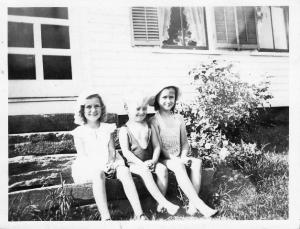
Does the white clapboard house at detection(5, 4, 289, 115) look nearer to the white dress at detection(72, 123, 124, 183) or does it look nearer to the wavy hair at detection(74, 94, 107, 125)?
the wavy hair at detection(74, 94, 107, 125)

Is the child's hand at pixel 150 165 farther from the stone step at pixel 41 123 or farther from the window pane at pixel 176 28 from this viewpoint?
the window pane at pixel 176 28

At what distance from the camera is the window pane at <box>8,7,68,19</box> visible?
2.14 meters

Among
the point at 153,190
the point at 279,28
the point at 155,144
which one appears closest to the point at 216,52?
the point at 279,28

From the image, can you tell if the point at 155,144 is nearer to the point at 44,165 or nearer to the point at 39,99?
the point at 44,165

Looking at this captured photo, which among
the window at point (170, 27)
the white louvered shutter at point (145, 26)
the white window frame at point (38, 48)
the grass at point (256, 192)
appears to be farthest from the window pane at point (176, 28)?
the grass at point (256, 192)

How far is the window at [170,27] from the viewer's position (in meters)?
2.42

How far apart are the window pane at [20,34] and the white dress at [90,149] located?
71 centimetres

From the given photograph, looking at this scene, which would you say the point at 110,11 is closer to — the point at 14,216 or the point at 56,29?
the point at 56,29

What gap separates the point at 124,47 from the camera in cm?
253

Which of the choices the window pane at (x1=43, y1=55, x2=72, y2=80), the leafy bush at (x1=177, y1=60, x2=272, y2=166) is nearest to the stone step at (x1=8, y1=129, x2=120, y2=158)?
the window pane at (x1=43, y1=55, x2=72, y2=80)

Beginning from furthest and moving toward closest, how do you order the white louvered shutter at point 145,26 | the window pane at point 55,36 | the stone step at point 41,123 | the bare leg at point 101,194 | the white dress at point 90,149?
the white louvered shutter at point 145,26, the window pane at point 55,36, the stone step at point 41,123, the white dress at point 90,149, the bare leg at point 101,194

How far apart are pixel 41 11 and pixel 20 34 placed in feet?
0.70

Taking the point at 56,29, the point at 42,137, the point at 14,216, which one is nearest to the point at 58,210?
the point at 14,216

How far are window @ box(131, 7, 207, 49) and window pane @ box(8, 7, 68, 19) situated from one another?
0.51 metres
